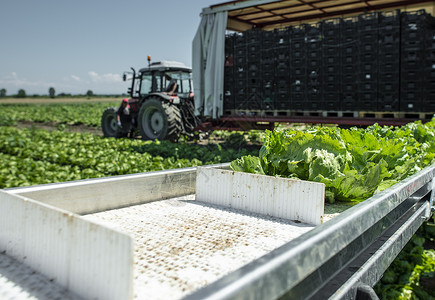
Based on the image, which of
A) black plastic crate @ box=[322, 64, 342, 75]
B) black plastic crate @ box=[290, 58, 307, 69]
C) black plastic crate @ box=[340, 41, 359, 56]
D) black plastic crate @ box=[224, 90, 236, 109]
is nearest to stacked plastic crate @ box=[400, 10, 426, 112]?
black plastic crate @ box=[340, 41, 359, 56]

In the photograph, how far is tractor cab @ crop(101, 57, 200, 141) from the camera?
36.8ft

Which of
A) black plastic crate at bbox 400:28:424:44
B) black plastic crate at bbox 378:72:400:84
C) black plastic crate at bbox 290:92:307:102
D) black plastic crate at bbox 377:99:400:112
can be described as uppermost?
black plastic crate at bbox 400:28:424:44

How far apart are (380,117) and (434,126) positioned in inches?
85.1

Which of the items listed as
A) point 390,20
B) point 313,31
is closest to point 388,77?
point 390,20

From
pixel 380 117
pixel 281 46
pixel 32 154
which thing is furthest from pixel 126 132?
pixel 380 117

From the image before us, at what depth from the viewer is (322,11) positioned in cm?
1008

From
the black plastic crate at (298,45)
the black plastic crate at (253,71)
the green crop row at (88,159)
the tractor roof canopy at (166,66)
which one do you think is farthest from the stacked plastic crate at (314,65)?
the tractor roof canopy at (166,66)

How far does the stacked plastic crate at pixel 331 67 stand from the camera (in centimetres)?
821

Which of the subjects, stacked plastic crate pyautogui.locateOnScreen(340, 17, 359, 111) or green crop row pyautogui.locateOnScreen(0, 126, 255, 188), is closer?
green crop row pyautogui.locateOnScreen(0, 126, 255, 188)

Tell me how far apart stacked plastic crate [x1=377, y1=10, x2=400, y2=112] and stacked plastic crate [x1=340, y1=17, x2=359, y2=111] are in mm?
470

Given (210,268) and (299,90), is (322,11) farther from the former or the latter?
(210,268)

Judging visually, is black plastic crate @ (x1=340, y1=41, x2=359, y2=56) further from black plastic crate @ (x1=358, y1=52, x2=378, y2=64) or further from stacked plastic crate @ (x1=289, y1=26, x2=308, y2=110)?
stacked plastic crate @ (x1=289, y1=26, x2=308, y2=110)

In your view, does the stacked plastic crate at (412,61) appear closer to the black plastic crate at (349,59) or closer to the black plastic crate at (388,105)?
the black plastic crate at (388,105)

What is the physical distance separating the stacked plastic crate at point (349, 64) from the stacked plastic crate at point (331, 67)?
84 mm
